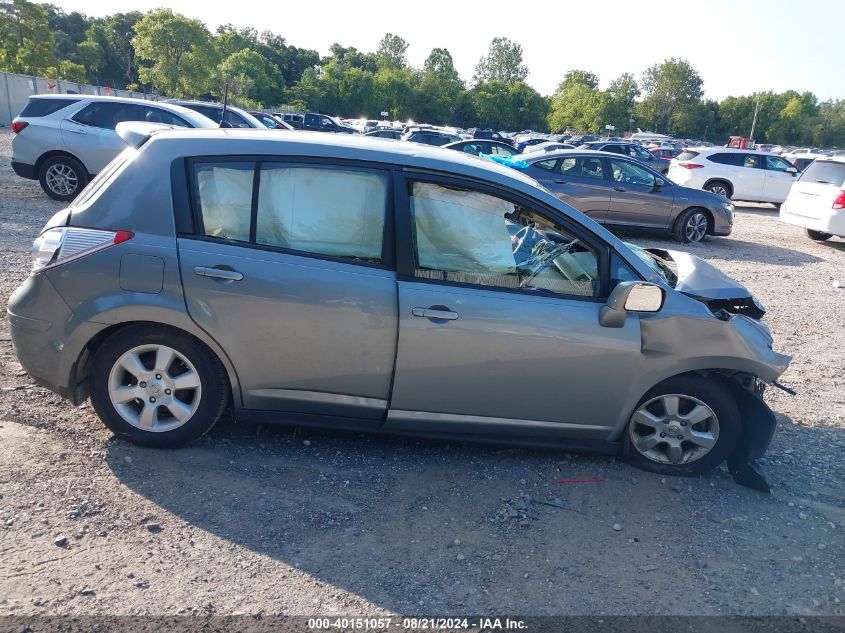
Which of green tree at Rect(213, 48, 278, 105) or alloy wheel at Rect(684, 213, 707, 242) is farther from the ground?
green tree at Rect(213, 48, 278, 105)

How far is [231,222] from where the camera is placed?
355cm

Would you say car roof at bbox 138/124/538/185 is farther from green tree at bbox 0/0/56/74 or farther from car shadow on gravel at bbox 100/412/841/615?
green tree at bbox 0/0/56/74

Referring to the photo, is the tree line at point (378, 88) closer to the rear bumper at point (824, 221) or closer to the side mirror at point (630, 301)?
the rear bumper at point (824, 221)

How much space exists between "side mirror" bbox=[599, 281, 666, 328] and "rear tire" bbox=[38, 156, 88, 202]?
1025 cm

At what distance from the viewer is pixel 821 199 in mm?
12500

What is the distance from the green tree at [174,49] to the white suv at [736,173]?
144 ft

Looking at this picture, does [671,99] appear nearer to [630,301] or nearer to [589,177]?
[589,177]

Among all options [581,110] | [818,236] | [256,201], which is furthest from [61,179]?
[581,110]

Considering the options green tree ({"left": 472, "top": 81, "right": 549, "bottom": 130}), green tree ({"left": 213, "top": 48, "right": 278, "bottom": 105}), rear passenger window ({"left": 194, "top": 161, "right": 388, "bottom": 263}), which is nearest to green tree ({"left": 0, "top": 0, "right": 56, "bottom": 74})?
green tree ({"left": 213, "top": 48, "right": 278, "bottom": 105})

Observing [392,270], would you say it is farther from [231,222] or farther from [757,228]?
[757,228]

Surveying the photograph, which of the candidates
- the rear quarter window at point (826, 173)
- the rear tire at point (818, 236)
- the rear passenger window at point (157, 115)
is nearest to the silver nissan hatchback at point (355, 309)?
the rear passenger window at point (157, 115)

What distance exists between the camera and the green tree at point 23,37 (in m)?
43.5

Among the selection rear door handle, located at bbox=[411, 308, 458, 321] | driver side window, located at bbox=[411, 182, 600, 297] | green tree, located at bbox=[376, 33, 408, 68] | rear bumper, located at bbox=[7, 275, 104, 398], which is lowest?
rear bumper, located at bbox=[7, 275, 104, 398]

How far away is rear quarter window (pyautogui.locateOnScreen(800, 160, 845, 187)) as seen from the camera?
12430 mm
